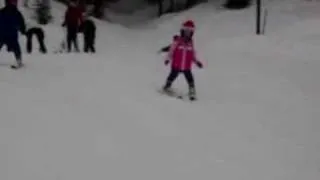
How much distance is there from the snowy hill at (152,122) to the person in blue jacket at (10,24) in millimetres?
604

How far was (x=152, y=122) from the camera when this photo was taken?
44.8 feet

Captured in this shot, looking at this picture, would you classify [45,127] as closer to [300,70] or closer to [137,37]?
[300,70]

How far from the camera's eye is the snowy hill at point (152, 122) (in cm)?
1098

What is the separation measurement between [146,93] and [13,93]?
3193 mm

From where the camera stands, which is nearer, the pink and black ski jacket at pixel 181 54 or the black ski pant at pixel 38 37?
the pink and black ski jacket at pixel 181 54

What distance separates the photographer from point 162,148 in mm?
12141

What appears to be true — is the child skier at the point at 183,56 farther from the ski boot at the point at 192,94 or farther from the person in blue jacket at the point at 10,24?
the person in blue jacket at the point at 10,24

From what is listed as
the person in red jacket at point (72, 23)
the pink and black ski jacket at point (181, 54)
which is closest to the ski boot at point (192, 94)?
the pink and black ski jacket at point (181, 54)

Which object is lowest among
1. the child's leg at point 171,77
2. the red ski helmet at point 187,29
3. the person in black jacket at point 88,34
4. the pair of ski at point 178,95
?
the person in black jacket at point 88,34

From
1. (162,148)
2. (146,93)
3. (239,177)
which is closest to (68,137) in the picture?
(162,148)

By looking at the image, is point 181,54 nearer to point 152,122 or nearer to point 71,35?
point 152,122

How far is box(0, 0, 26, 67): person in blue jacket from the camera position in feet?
55.1

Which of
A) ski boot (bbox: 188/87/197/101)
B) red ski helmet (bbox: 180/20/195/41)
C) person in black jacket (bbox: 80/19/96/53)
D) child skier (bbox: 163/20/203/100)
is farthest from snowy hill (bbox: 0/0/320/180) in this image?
person in black jacket (bbox: 80/19/96/53)

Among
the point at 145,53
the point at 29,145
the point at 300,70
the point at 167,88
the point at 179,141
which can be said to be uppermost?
the point at 29,145
